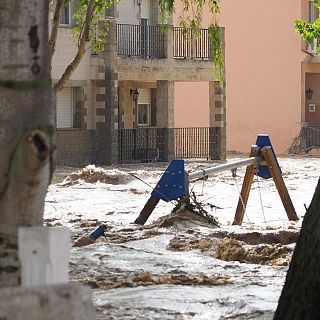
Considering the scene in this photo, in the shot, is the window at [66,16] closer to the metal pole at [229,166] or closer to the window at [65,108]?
the window at [65,108]

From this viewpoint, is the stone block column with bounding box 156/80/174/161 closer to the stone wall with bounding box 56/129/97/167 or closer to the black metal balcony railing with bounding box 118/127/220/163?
the black metal balcony railing with bounding box 118/127/220/163

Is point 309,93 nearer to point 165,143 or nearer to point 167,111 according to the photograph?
point 167,111

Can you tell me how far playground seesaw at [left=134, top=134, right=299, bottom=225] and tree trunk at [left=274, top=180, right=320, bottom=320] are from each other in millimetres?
7906

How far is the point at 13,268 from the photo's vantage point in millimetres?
5137

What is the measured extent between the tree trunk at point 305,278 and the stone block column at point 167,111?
108ft

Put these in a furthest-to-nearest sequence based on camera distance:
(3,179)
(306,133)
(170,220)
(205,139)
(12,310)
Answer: (306,133) < (205,139) < (170,220) < (3,179) < (12,310)

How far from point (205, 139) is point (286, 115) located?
8646mm

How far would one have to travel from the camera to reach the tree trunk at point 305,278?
268 inches

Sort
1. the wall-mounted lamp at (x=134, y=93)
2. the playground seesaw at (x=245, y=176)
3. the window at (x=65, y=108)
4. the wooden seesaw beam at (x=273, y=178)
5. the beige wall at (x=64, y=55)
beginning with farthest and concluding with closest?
1. the wall-mounted lamp at (x=134, y=93)
2. the window at (x=65, y=108)
3. the beige wall at (x=64, y=55)
4. the wooden seesaw beam at (x=273, y=178)
5. the playground seesaw at (x=245, y=176)

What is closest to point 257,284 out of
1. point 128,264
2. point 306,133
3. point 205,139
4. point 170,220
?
point 128,264

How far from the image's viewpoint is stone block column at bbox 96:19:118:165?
37906 millimetres

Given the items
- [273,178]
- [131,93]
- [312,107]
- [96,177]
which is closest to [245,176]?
[273,178]

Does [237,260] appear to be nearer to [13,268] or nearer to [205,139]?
[13,268]

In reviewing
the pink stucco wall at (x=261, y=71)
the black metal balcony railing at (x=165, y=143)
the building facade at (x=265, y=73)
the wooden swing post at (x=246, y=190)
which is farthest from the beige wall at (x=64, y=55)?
the wooden swing post at (x=246, y=190)
